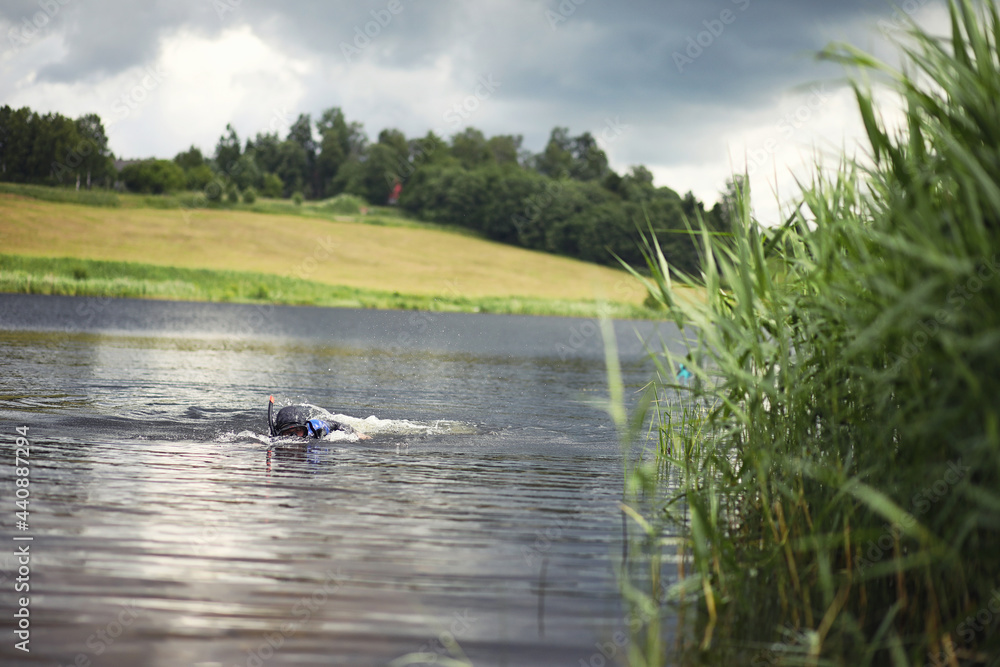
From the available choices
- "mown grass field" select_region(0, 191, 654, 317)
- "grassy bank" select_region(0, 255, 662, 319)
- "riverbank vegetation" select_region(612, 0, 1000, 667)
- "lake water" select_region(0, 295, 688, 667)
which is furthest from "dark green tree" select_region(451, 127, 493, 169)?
"riverbank vegetation" select_region(612, 0, 1000, 667)

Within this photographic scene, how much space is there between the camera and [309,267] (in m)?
72.1

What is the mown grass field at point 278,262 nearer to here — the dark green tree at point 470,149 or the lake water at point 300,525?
the lake water at point 300,525

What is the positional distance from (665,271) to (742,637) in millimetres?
2711

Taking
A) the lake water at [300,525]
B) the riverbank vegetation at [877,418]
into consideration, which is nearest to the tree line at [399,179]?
the lake water at [300,525]

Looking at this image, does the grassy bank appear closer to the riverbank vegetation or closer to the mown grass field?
the mown grass field

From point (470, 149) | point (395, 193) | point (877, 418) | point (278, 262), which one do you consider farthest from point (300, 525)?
point (470, 149)

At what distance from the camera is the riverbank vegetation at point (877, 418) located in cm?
391

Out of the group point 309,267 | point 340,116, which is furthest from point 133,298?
point 340,116

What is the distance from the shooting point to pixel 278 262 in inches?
2815

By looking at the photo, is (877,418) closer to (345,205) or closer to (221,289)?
(221,289)

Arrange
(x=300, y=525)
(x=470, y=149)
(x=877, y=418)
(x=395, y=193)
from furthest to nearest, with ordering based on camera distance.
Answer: (x=470, y=149)
(x=395, y=193)
(x=300, y=525)
(x=877, y=418)

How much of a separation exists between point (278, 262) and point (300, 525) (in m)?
67.4

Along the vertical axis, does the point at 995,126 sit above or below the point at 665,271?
above

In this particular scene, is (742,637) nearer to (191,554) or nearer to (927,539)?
(927,539)
